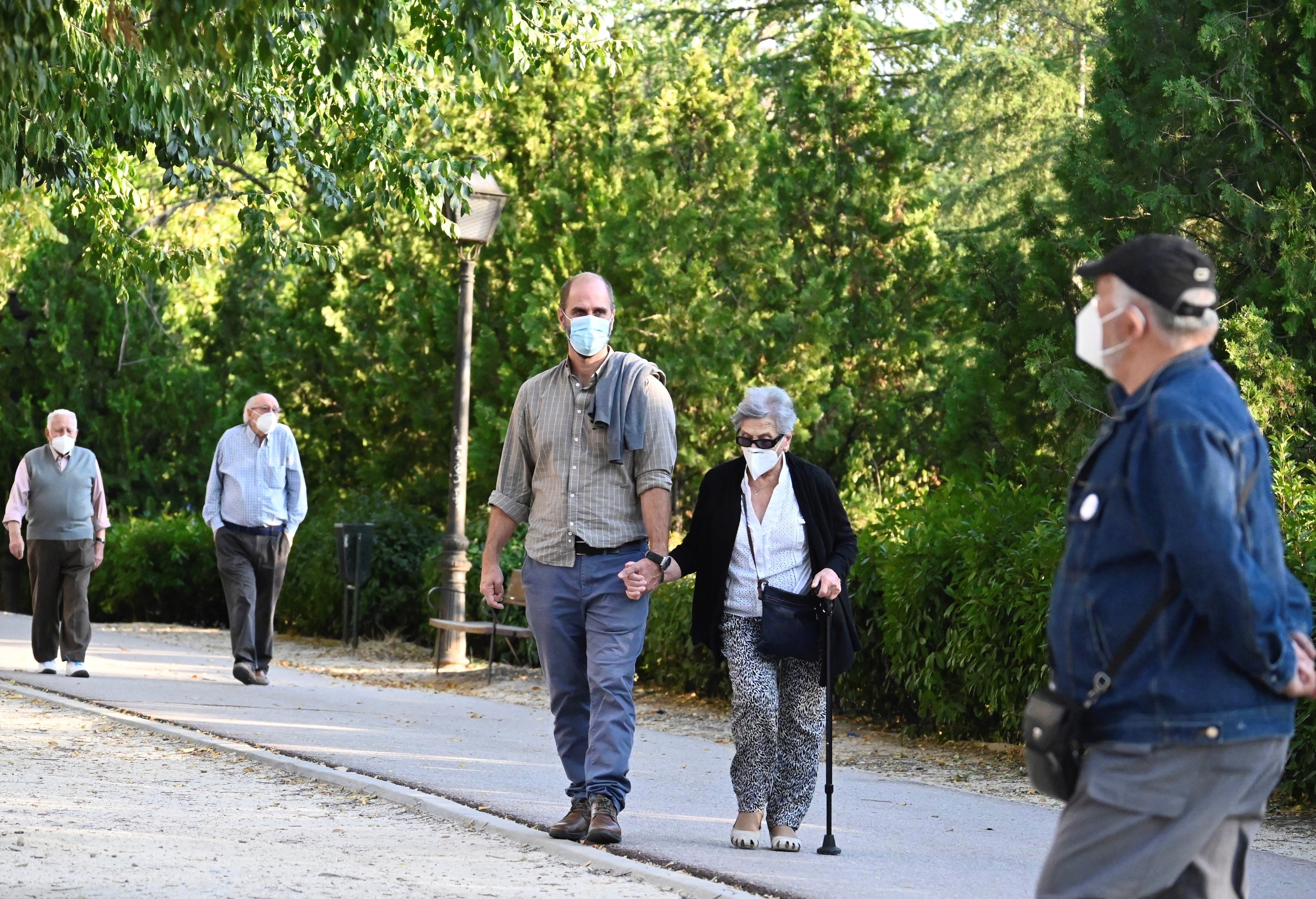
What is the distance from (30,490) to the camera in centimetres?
1223

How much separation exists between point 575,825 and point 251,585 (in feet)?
20.1

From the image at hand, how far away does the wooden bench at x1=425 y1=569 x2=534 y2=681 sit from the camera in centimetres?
1253

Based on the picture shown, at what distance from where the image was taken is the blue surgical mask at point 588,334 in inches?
254

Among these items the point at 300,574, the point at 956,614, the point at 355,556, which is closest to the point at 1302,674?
the point at 956,614

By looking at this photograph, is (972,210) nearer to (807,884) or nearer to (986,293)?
(986,293)

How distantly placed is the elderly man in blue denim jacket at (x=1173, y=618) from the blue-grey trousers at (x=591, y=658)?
3.03 meters

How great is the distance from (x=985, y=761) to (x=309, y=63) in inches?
247

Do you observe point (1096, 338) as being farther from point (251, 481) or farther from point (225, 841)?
point (251, 481)

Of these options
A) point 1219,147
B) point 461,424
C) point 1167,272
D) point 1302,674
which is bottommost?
point 1302,674

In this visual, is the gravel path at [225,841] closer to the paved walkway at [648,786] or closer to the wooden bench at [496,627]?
the paved walkway at [648,786]

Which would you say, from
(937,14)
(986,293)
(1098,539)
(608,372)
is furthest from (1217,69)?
(937,14)

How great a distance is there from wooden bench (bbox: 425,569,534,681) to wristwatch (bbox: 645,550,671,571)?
5.56m

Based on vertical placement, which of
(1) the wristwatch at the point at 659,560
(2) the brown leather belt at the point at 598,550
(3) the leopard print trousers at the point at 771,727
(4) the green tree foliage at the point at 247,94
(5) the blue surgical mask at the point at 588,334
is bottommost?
(3) the leopard print trousers at the point at 771,727

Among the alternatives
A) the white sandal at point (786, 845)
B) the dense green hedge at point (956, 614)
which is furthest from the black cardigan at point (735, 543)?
the dense green hedge at point (956, 614)
